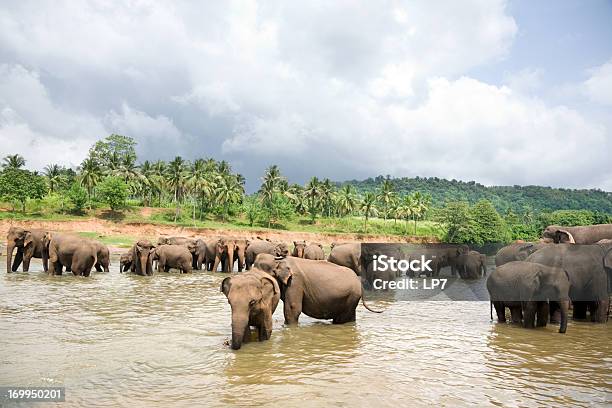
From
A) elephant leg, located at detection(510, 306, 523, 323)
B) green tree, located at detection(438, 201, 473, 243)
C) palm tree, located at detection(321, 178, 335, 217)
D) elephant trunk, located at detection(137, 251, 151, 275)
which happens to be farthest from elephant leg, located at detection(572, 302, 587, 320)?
palm tree, located at detection(321, 178, 335, 217)

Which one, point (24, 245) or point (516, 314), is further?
point (24, 245)

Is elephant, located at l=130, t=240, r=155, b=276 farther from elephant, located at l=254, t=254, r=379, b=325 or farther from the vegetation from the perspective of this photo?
the vegetation

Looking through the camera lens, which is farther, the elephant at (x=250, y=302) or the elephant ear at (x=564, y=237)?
the elephant ear at (x=564, y=237)

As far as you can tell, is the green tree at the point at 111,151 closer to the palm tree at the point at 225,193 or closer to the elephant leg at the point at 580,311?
the palm tree at the point at 225,193

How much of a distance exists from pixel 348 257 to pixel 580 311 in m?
10.4

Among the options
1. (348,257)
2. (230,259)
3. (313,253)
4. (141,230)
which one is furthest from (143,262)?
(141,230)

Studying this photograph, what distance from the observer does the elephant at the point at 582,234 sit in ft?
47.3

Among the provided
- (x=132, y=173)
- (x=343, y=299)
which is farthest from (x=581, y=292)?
(x=132, y=173)

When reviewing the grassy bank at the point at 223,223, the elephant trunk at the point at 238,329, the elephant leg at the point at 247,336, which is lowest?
the elephant leg at the point at 247,336

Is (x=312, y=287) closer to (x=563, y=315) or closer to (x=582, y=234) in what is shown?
(x=563, y=315)

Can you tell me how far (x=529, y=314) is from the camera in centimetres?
1160

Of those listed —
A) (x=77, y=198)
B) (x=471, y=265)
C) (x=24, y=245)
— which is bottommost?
(x=24, y=245)

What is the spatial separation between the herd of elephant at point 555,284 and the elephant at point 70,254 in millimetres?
17485

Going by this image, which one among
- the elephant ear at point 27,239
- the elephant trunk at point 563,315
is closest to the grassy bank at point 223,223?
the elephant ear at point 27,239
